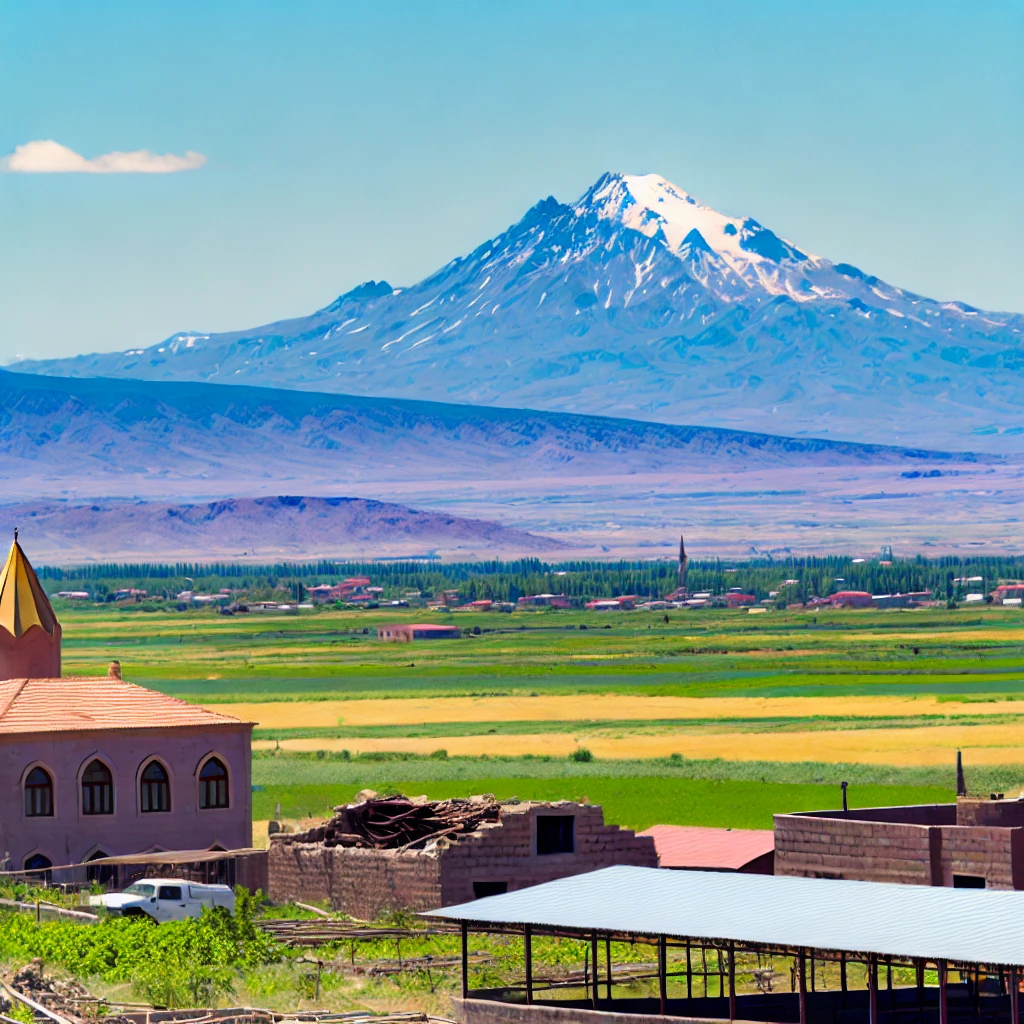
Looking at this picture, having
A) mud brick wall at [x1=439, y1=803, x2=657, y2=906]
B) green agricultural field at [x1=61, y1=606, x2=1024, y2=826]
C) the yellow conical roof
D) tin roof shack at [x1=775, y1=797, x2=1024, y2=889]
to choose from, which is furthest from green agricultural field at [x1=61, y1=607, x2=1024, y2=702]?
tin roof shack at [x1=775, y1=797, x2=1024, y2=889]

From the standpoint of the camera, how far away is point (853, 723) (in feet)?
324

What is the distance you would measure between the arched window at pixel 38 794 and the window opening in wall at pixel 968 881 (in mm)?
20559

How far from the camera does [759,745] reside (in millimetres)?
90625

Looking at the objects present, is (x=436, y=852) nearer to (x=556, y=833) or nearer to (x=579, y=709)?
(x=556, y=833)

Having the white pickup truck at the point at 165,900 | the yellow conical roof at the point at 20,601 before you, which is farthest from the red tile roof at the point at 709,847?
the yellow conical roof at the point at 20,601

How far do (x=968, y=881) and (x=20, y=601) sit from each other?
26.1 metres

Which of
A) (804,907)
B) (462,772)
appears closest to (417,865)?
(804,907)

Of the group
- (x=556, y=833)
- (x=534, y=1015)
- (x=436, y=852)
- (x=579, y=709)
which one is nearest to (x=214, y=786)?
(x=436, y=852)

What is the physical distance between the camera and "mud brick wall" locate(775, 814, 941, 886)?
43.5 m

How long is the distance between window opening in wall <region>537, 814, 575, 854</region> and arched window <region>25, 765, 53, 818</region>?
11111mm

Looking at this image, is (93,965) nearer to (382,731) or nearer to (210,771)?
(210,771)

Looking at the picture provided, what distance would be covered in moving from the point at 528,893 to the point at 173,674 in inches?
4090

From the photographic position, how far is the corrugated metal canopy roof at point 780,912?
31.1 metres

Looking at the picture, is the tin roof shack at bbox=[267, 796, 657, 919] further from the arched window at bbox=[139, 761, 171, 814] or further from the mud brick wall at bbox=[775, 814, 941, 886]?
the mud brick wall at bbox=[775, 814, 941, 886]
